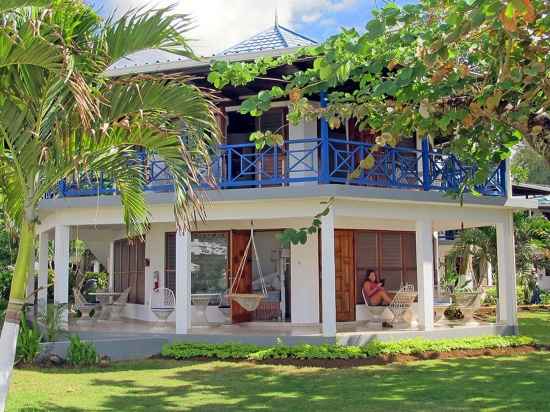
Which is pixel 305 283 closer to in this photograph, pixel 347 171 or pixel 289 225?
pixel 289 225

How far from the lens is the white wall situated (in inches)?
621

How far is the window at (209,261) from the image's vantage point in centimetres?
1652

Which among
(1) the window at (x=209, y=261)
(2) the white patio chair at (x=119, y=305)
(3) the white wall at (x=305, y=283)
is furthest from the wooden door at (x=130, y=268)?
(3) the white wall at (x=305, y=283)

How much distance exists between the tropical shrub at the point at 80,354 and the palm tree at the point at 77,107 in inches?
239

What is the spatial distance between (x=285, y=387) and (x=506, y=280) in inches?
296

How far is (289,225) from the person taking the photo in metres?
16.4

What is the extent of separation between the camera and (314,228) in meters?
6.95

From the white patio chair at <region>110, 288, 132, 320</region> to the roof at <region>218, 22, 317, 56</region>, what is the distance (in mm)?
6876

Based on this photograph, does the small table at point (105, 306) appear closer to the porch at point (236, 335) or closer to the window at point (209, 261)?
the porch at point (236, 335)

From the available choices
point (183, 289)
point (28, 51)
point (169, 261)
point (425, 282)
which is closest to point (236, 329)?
point (183, 289)

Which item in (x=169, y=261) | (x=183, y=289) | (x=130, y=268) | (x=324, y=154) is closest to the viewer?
(x=324, y=154)

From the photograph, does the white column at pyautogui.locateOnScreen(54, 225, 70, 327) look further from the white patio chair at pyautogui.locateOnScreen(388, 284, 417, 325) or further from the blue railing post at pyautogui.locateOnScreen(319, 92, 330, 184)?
the white patio chair at pyautogui.locateOnScreen(388, 284, 417, 325)

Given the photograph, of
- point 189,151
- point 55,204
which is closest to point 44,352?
point 55,204

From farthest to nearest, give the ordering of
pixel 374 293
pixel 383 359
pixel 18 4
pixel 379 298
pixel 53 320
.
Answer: pixel 374 293, pixel 379 298, pixel 53 320, pixel 383 359, pixel 18 4
